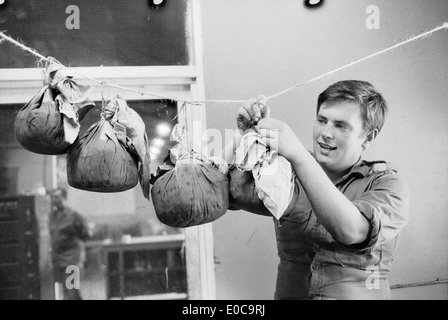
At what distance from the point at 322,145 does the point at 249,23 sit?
435 mm

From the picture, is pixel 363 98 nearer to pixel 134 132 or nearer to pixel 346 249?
pixel 346 249

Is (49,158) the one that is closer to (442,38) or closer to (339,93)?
(339,93)

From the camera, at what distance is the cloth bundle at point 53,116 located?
104 centimetres

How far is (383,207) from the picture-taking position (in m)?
1.15

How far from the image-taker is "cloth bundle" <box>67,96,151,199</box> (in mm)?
1051

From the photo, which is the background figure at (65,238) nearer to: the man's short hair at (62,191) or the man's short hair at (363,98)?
the man's short hair at (62,191)

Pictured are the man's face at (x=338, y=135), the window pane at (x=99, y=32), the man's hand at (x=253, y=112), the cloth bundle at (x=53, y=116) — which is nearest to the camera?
the cloth bundle at (x=53, y=116)

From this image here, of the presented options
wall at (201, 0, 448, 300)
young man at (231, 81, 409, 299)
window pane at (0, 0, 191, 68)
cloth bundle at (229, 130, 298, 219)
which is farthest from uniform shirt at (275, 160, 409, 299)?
window pane at (0, 0, 191, 68)

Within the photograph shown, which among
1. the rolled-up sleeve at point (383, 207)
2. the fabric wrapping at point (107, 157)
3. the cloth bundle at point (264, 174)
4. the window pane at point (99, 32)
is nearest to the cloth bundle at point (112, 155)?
the fabric wrapping at point (107, 157)

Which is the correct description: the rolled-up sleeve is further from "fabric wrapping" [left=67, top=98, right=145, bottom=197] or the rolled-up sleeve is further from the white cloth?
"fabric wrapping" [left=67, top=98, right=145, bottom=197]

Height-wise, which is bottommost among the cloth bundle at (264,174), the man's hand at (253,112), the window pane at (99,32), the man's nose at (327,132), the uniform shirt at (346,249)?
the uniform shirt at (346,249)

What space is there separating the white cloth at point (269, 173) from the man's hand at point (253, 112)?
0.08 metres

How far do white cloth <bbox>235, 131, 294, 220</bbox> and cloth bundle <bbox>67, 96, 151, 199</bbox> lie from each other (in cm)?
24

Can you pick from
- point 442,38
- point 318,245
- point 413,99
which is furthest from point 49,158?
point 442,38
